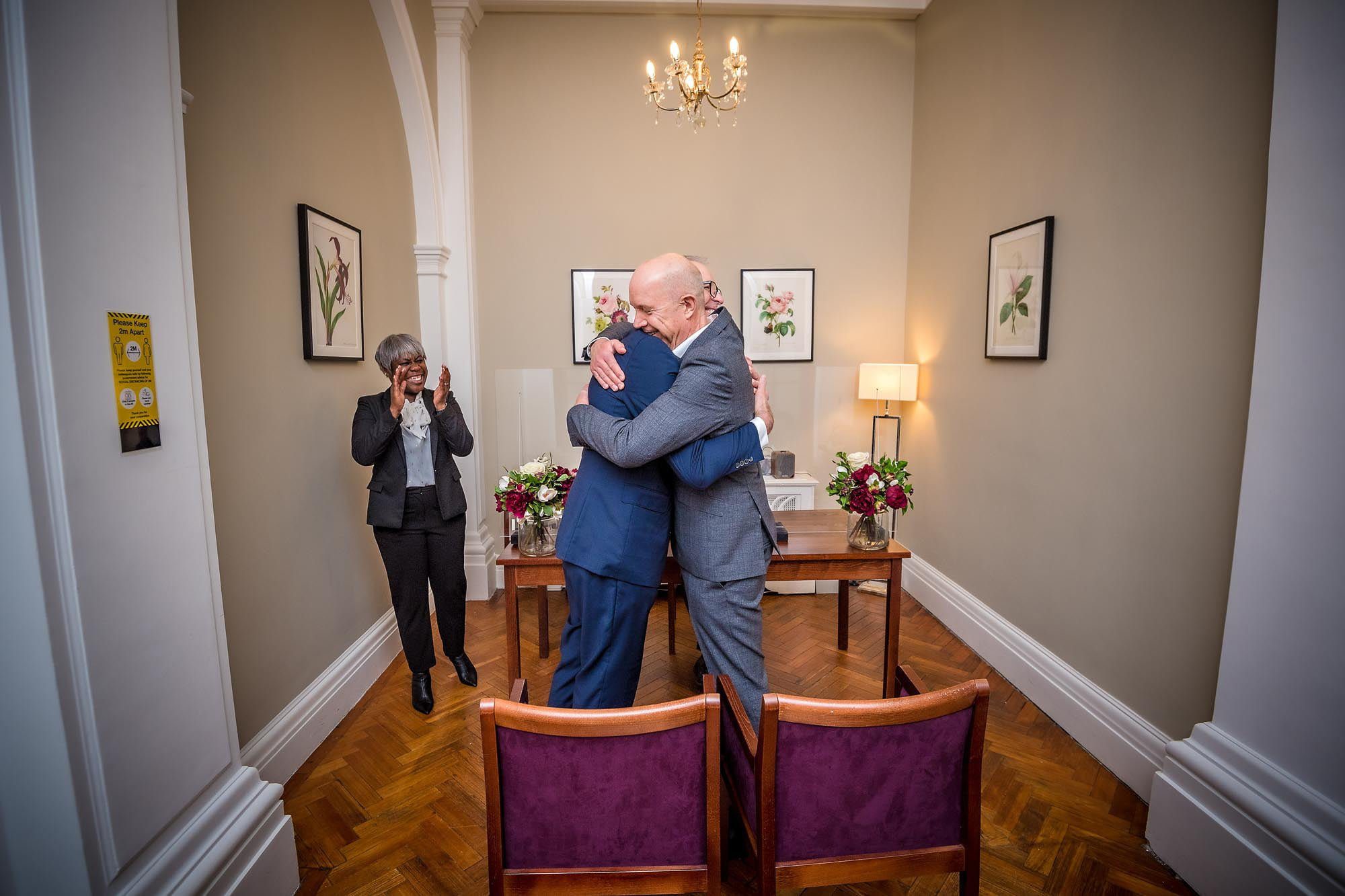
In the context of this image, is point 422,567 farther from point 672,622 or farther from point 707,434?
point 707,434

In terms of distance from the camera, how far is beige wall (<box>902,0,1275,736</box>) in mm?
2125

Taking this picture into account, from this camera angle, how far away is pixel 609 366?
1.87m

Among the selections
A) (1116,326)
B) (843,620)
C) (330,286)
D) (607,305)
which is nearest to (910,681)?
(1116,326)

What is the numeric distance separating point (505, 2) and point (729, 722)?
15.8 ft

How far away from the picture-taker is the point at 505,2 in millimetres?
4273

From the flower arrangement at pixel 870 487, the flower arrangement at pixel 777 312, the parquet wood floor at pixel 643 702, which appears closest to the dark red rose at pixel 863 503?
the flower arrangement at pixel 870 487

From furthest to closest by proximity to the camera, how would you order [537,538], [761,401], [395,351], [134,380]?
[395,351] → [537,538] → [761,401] → [134,380]

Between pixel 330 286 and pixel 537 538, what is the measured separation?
5.25ft

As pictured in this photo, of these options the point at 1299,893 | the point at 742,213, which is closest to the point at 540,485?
the point at 1299,893

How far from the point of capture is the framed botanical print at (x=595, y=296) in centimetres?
461

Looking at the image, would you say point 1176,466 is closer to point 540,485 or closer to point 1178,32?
point 1178,32

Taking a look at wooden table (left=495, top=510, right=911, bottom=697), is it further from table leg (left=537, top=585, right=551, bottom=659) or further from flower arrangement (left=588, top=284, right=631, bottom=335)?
flower arrangement (left=588, top=284, right=631, bottom=335)

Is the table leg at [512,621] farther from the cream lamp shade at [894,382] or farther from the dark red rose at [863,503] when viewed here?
the cream lamp shade at [894,382]

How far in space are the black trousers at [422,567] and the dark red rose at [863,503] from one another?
1861 millimetres
